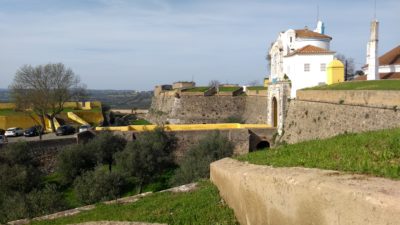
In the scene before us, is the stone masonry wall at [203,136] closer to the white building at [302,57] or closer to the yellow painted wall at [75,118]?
the white building at [302,57]

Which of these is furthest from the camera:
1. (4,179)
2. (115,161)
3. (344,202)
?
(115,161)

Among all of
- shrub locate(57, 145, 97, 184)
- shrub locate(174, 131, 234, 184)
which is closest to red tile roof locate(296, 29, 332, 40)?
shrub locate(174, 131, 234, 184)

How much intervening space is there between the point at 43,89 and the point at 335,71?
22.5 meters

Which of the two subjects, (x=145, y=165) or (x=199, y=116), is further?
(x=199, y=116)

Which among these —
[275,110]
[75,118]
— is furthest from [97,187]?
[75,118]

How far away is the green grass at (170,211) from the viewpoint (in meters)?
6.33

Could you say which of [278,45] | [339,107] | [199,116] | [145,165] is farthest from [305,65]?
[199,116]

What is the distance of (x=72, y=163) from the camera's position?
21328 millimetres

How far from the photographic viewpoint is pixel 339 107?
19016mm

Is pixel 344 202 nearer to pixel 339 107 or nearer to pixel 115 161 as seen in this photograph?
pixel 339 107

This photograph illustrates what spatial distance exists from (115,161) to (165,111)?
20.4 m

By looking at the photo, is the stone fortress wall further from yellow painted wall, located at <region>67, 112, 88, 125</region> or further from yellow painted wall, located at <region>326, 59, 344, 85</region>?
yellow painted wall, located at <region>326, 59, 344, 85</region>

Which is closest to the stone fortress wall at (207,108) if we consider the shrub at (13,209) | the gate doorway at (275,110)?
the gate doorway at (275,110)

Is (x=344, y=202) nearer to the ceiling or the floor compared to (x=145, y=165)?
nearer to the ceiling
